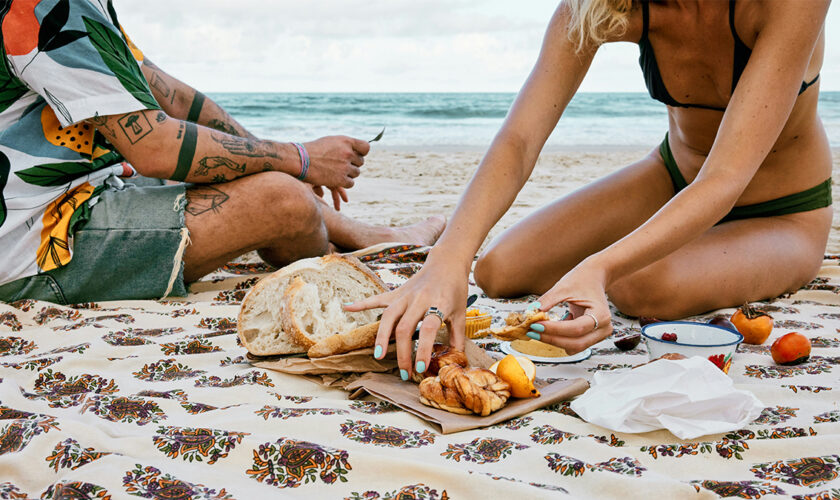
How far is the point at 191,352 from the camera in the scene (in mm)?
2334

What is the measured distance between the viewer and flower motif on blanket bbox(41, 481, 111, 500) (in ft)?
4.00

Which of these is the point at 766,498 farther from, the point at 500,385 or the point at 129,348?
the point at 129,348

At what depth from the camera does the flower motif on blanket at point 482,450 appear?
4.85 ft

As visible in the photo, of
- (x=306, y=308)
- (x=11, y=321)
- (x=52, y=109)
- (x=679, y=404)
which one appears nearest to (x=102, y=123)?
(x=52, y=109)

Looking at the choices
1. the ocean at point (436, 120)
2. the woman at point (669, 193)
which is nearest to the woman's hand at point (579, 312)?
the woman at point (669, 193)

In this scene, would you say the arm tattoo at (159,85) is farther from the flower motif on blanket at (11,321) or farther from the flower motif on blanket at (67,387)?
the flower motif on blanket at (67,387)

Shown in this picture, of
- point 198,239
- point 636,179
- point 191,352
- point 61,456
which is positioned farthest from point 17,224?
point 636,179

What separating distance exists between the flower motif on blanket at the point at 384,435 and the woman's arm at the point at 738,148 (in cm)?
54

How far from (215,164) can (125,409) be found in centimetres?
152

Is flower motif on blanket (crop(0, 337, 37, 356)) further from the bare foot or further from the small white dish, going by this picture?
the bare foot

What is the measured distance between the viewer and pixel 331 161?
337 cm

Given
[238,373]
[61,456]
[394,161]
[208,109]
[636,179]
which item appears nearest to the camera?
[61,456]

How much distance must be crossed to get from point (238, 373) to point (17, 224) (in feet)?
4.28

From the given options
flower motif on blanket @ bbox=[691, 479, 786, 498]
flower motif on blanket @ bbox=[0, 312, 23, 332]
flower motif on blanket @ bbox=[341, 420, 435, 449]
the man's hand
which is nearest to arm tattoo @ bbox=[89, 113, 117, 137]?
flower motif on blanket @ bbox=[0, 312, 23, 332]
